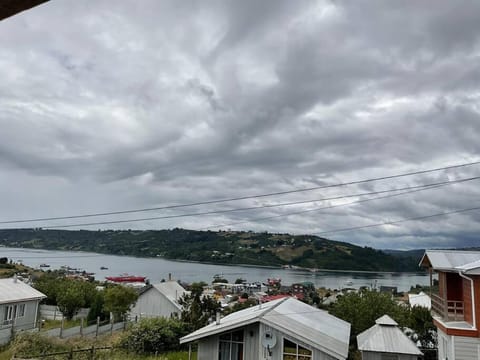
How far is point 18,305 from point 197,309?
11925mm

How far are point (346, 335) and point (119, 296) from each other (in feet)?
59.0

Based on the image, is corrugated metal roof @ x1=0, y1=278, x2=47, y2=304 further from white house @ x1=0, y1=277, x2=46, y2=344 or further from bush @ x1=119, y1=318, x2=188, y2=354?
bush @ x1=119, y1=318, x2=188, y2=354

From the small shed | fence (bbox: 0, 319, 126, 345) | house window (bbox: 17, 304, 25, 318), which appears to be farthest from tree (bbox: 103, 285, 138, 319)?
the small shed

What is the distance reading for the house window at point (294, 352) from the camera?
1556 cm

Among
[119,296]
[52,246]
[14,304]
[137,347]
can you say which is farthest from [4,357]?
[52,246]

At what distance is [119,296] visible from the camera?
96.9 feet

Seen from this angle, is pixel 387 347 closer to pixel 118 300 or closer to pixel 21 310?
pixel 118 300

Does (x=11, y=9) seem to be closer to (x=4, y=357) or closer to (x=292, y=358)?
(x=292, y=358)

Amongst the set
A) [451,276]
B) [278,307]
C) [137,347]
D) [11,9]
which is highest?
[11,9]

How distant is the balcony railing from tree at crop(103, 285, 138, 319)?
2178cm

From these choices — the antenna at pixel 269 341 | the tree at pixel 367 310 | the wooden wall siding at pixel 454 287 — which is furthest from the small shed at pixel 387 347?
the tree at pixel 367 310

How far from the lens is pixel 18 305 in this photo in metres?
26.3

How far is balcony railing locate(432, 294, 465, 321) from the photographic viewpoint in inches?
599

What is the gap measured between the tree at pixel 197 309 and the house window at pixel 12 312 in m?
10.8
